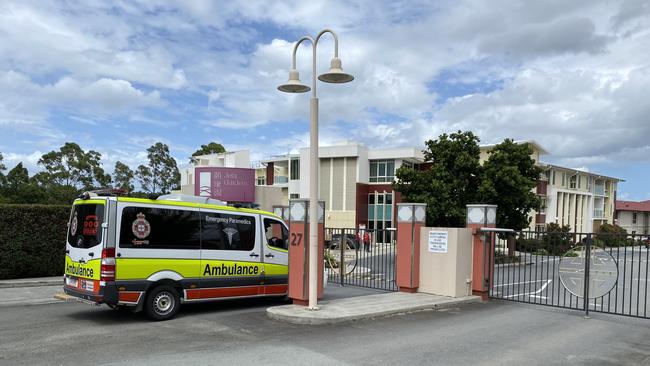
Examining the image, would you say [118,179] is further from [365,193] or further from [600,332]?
[600,332]

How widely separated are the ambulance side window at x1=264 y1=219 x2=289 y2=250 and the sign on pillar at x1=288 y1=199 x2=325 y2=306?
555 millimetres

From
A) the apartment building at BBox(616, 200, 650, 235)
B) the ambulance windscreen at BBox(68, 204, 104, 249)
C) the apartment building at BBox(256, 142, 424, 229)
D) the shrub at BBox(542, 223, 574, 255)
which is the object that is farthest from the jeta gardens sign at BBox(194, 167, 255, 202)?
the apartment building at BBox(616, 200, 650, 235)

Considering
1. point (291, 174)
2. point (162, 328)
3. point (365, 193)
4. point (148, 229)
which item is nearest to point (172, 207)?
point (148, 229)

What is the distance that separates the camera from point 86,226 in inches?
372

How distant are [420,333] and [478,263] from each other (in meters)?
4.15

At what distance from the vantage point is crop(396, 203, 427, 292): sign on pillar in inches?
506

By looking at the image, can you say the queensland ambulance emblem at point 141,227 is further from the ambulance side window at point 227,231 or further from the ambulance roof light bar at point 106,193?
the ambulance side window at point 227,231

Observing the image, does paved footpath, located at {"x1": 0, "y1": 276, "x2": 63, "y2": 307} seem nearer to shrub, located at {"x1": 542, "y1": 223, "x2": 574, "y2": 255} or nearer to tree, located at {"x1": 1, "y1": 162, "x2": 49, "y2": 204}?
shrub, located at {"x1": 542, "y1": 223, "x2": 574, "y2": 255}

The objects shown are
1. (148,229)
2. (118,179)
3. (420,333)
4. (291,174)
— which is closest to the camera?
(420,333)

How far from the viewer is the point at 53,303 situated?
11.8 metres

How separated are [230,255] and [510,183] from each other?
23.7 meters

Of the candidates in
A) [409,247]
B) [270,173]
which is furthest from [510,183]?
[270,173]

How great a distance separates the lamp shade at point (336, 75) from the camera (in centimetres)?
979

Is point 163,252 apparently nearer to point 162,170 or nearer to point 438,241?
point 438,241
